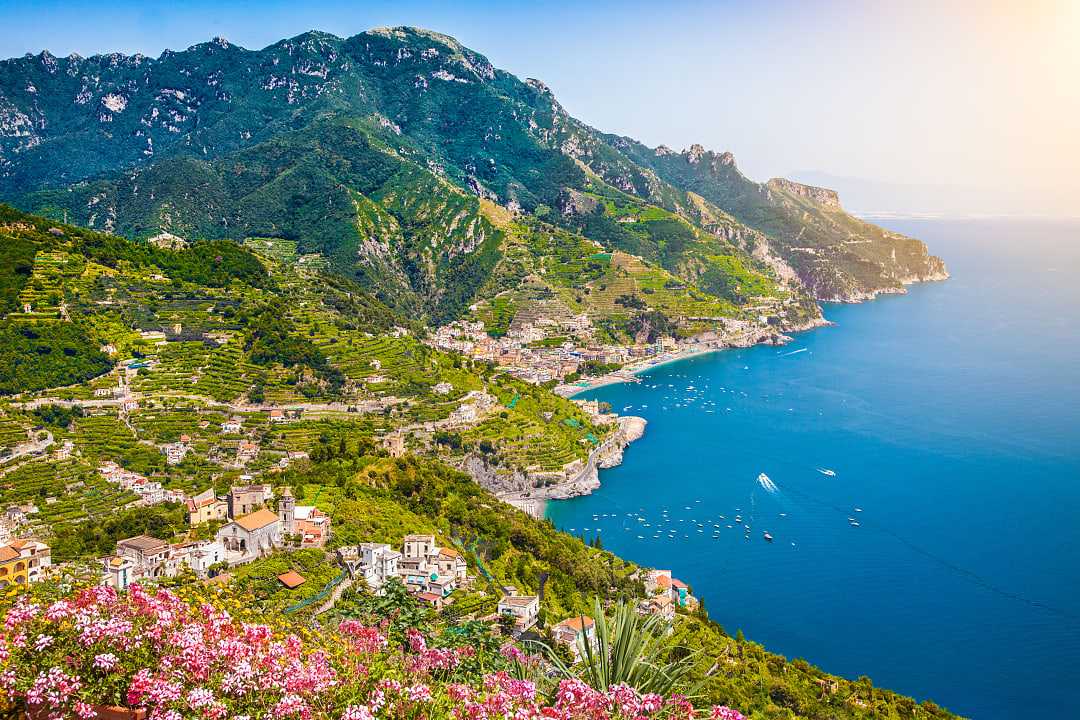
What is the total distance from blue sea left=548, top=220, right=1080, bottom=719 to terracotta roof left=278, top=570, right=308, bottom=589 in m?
16.7

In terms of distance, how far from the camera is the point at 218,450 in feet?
109

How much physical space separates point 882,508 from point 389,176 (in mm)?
78669

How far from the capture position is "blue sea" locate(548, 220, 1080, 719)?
28.0m

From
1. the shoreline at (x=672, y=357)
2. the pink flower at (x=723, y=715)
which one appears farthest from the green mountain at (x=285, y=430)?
the shoreline at (x=672, y=357)

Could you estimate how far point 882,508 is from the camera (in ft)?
133

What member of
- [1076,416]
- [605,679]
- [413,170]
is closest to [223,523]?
[605,679]

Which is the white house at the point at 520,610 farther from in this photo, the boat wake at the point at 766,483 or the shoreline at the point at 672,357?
the shoreline at the point at 672,357

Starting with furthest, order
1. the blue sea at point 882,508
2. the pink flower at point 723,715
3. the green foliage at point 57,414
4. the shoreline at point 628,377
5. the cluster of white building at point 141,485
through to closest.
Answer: the shoreline at point 628,377
the green foliage at point 57,414
the blue sea at point 882,508
the cluster of white building at point 141,485
the pink flower at point 723,715

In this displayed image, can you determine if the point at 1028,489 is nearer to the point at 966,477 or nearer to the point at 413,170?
the point at 966,477

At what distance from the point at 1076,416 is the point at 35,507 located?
198 ft

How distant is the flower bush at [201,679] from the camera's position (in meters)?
6.06

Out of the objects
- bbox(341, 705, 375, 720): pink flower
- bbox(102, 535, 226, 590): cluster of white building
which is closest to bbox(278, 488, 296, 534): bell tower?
bbox(102, 535, 226, 590): cluster of white building

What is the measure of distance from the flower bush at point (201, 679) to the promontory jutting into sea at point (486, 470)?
3cm

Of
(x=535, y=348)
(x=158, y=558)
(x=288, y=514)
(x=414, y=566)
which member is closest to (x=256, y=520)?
(x=288, y=514)
